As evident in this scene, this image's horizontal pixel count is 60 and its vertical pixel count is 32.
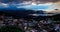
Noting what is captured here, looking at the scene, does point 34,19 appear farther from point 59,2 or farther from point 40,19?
point 59,2

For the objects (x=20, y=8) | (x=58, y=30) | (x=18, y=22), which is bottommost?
(x=58, y=30)

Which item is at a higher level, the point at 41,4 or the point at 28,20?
the point at 41,4

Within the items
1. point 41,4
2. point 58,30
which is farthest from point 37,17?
point 58,30

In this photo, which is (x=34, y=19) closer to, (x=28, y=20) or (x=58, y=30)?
(x=28, y=20)

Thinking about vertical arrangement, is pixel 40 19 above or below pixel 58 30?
above

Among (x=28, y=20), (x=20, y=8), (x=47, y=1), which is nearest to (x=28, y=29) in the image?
(x=28, y=20)

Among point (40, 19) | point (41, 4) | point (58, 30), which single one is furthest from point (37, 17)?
point (58, 30)

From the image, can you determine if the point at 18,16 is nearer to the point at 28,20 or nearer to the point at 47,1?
the point at 28,20
